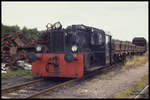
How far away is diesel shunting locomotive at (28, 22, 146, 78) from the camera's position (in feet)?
32.4

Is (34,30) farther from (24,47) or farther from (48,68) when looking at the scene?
(48,68)

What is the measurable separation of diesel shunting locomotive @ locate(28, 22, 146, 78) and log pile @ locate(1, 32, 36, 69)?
2547 mm

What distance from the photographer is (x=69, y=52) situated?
396 inches

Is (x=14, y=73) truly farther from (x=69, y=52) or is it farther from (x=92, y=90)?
(x=92, y=90)

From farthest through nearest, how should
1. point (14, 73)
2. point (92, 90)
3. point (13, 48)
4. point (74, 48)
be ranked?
point (13, 48)
point (14, 73)
point (74, 48)
point (92, 90)

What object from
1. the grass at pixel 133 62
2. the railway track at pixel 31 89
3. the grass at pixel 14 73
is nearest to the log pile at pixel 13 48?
the grass at pixel 14 73

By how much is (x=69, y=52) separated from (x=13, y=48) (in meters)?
4.62

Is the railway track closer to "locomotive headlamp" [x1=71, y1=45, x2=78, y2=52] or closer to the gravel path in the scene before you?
the gravel path

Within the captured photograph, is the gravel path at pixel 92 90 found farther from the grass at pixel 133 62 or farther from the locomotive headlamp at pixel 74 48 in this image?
the grass at pixel 133 62

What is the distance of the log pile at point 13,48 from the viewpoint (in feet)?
43.3

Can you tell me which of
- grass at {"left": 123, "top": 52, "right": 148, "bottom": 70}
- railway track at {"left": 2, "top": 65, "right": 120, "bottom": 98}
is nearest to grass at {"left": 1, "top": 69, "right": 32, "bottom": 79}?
railway track at {"left": 2, "top": 65, "right": 120, "bottom": 98}

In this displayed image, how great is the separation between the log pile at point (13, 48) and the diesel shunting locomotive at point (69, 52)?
2547 millimetres

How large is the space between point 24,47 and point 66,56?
16.7 feet

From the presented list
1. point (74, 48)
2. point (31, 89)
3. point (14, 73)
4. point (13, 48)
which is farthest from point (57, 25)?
point (13, 48)
